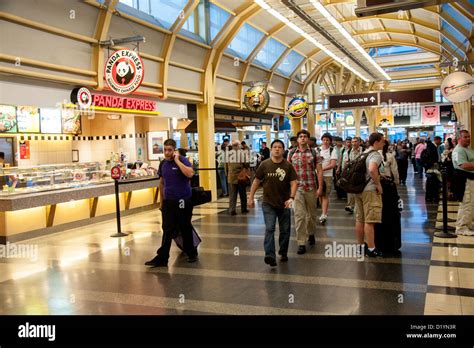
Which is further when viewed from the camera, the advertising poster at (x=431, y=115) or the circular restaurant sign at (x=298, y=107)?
the advertising poster at (x=431, y=115)

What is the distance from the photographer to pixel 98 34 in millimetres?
9633

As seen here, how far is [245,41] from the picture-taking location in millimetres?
15914

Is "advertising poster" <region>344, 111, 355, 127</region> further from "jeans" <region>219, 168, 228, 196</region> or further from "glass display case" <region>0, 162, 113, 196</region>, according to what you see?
"glass display case" <region>0, 162, 113, 196</region>

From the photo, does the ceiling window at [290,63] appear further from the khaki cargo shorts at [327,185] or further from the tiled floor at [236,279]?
the tiled floor at [236,279]

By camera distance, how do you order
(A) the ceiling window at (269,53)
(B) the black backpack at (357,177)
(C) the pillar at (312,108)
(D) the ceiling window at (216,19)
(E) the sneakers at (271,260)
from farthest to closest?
(C) the pillar at (312,108) → (A) the ceiling window at (269,53) → (D) the ceiling window at (216,19) → (B) the black backpack at (357,177) → (E) the sneakers at (271,260)

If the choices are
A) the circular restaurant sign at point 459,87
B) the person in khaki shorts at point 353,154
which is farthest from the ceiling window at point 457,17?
the person in khaki shorts at point 353,154

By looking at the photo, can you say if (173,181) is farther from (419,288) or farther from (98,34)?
(98,34)

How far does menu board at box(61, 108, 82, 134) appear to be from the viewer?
13352 millimetres

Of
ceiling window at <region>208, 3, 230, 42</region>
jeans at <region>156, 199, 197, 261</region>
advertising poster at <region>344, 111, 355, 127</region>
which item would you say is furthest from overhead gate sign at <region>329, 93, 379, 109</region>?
advertising poster at <region>344, 111, 355, 127</region>

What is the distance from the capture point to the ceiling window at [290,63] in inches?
778
